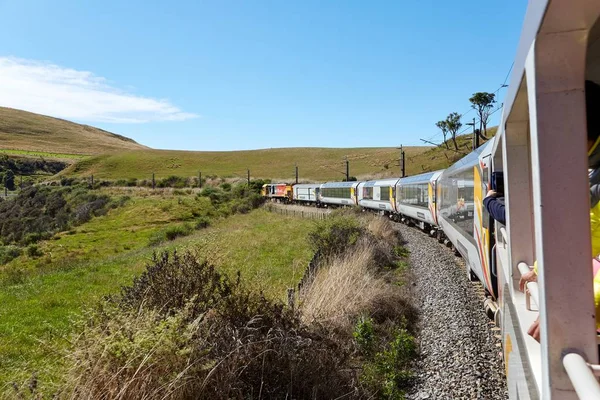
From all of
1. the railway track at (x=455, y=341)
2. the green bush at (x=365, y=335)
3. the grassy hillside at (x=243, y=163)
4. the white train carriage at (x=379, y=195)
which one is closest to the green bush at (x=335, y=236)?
the railway track at (x=455, y=341)

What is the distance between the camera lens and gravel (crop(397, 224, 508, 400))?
20.2ft

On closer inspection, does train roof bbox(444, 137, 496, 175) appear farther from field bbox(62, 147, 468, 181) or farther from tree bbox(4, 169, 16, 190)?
tree bbox(4, 169, 16, 190)

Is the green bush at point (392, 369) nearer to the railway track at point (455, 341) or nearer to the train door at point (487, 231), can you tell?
the railway track at point (455, 341)

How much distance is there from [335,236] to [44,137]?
179457 mm

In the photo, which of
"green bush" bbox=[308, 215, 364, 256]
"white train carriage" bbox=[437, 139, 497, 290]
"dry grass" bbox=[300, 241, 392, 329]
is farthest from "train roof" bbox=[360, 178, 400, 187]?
"dry grass" bbox=[300, 241, 392, 329]

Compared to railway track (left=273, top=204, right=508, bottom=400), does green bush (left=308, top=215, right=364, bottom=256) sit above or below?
above

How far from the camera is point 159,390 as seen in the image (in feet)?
12.9

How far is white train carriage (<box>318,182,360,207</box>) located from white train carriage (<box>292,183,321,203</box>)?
57.8 inches

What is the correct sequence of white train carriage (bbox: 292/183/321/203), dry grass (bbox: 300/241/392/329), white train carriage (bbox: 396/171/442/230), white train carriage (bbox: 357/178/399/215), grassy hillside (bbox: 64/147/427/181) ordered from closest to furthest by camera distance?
dry grass (bbox: 300/241/392/329)
white train carriage (bbox: 396/171/442/230)
white train carriage (bbox: 357/178/399/215)
white train carriage (bbox: 292/183/321/203)
grassy hillside (bbox: 64/147/427/181)

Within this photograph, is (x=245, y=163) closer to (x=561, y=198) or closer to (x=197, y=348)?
(x=197, y=348)

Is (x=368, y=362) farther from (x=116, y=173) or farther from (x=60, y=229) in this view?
(x=116, y=173)

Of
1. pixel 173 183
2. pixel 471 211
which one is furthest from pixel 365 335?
pixel 173 183

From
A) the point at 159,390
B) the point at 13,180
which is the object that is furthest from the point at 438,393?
the point at 13,180

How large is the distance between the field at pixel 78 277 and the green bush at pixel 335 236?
2.39ft
